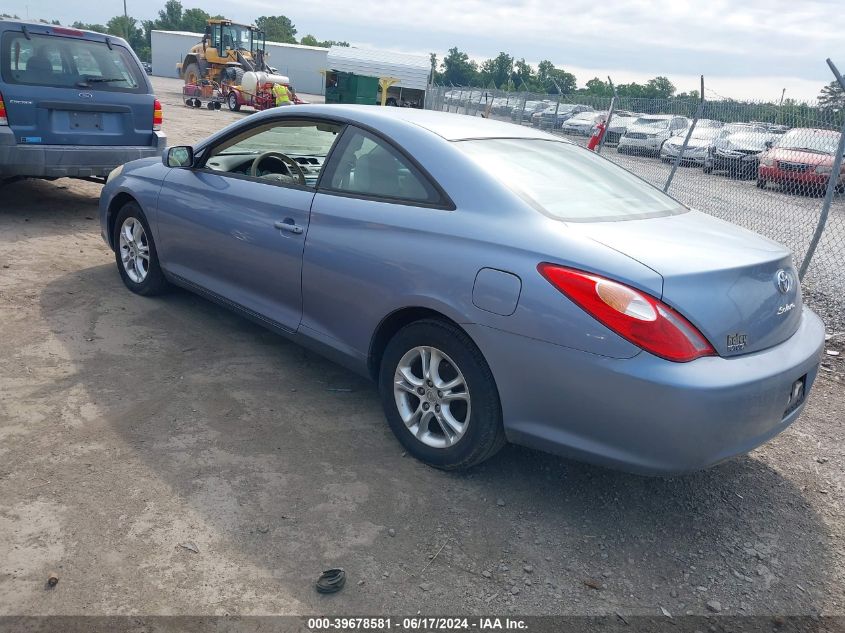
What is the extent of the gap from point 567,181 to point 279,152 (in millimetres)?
2110

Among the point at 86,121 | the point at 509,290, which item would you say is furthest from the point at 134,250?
the point at 509,290

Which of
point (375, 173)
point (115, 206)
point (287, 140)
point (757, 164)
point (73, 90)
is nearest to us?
point (375, 173)

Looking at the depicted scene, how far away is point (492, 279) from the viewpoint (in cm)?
293

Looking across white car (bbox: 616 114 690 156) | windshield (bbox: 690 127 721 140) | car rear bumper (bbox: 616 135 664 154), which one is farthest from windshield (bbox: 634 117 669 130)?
windshield (bbox: 690 127 721 140)

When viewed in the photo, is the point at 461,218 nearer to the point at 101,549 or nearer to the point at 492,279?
the point at 492,279

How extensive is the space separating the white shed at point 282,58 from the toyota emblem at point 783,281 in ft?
221

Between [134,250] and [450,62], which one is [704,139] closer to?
[134,250]

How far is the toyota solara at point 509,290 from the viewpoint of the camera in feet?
8.68

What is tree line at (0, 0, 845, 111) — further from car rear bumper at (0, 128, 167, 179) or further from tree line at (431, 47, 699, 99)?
car rear bumper at (0, 128, 167, 179)

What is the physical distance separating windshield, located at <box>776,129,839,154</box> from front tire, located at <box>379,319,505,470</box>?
18.1ft

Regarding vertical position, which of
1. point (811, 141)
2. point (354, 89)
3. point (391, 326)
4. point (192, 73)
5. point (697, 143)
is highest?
point (811, 141)

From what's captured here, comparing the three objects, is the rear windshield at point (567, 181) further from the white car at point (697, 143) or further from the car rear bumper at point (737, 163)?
the white car at point (697, 143)

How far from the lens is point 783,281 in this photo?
3.06 meters

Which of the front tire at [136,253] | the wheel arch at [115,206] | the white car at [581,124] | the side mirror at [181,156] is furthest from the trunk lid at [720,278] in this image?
the white car at [581,124]
